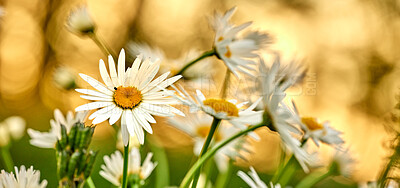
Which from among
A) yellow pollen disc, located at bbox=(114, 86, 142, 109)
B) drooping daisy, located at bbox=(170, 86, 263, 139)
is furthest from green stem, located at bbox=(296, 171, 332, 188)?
yellow pollen disc, located at bbox=(114, 86, 142, 109)

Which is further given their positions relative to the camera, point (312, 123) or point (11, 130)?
point (11, 130)

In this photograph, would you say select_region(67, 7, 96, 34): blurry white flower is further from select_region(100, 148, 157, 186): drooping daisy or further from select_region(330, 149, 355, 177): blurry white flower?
select_region(330, 149, 355, 177): blurry white flower

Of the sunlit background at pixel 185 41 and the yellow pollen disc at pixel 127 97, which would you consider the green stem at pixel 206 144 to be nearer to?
the yellow pollen disc at pixel 127 97

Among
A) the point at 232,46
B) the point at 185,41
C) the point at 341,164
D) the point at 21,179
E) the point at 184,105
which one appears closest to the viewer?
the point at 21,179

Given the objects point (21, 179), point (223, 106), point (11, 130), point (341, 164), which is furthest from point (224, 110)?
point (11, 130)

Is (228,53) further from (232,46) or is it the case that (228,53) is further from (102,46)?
(102,46)

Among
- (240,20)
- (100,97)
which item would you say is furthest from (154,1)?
(100,97)

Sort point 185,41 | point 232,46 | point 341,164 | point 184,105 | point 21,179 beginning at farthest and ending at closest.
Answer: point 185,41, point 341,164, point 232,46, point 184,105, point 21,179
